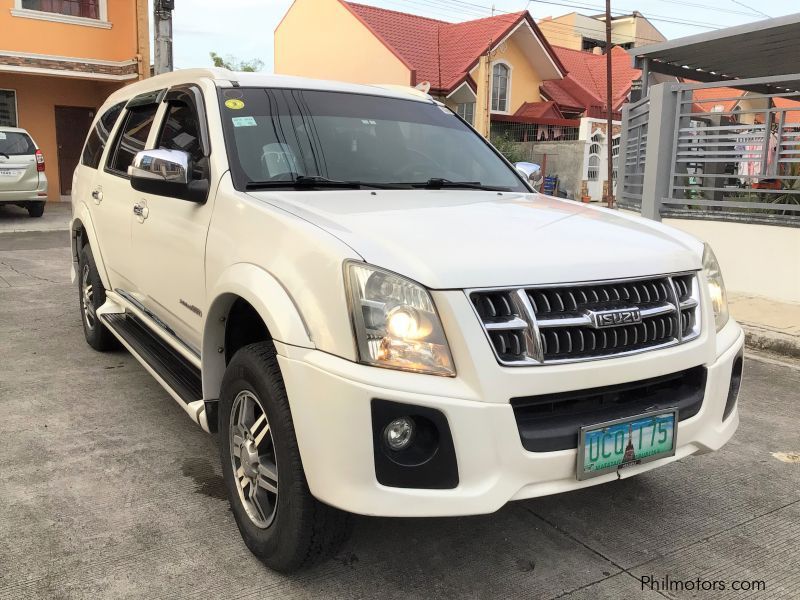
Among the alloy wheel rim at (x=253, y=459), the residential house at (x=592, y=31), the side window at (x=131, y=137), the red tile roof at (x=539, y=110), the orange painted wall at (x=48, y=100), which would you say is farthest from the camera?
the residential house at (x=592, y=31)

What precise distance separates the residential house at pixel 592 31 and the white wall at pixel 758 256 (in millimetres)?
42218

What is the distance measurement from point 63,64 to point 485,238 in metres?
15.8

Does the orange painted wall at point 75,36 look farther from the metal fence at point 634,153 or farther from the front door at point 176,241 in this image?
the front door at point 176,241

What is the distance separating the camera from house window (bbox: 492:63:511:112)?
27750mm

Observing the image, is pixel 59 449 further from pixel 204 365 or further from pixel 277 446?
pixel 277 446

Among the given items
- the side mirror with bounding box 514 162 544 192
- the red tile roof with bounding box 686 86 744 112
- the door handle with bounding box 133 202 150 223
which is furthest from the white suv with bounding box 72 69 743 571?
the red tile roof with bounding box 686 86 744 112

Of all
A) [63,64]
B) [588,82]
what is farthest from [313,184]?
[588,82]

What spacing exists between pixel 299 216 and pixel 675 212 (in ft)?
23.4

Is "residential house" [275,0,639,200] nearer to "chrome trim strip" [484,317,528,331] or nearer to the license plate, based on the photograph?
the license plate

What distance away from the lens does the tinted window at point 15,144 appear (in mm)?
13164

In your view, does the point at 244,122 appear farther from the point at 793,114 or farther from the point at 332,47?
the point at 332,47

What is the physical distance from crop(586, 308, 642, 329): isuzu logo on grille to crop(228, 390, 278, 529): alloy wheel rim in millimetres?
1130

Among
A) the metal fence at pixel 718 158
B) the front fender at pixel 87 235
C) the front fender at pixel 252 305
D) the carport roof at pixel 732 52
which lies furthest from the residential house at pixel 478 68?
the front fender at pixel 252 305

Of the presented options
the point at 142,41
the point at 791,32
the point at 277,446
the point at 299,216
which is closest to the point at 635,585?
the point at 277,446
